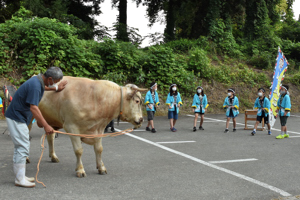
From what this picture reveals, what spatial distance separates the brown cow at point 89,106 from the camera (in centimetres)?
513

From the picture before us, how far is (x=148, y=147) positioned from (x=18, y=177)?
12.6ft

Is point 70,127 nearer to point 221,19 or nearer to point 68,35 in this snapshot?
point 68,35

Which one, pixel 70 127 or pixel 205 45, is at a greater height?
pixel 205 45

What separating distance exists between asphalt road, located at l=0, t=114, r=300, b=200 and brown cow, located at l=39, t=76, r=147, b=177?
618 millimetres

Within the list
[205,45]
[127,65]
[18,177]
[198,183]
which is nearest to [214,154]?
[198,183]

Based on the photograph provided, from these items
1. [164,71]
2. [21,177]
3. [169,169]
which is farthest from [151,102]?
[21,177]

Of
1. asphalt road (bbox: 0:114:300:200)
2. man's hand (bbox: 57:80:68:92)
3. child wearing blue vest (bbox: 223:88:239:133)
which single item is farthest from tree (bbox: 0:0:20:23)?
man's hand (bbox: 57:80:68:92)

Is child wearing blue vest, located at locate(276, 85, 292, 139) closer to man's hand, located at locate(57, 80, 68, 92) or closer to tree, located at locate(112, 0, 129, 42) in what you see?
man's hand, located at locate(57, 80, 68, 92)

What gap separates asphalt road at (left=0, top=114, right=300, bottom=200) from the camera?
4430 millimetres

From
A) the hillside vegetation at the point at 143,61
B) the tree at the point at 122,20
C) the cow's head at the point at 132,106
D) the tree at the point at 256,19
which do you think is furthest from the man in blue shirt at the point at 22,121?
the tree at the point at 256,19

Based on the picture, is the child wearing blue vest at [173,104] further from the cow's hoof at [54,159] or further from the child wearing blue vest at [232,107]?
the cow's hoof at [54,159]

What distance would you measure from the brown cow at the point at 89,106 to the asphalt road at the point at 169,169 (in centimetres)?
62

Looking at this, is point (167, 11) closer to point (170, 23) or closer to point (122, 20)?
point (170, 23)

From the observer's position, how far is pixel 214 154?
23.6 ft
